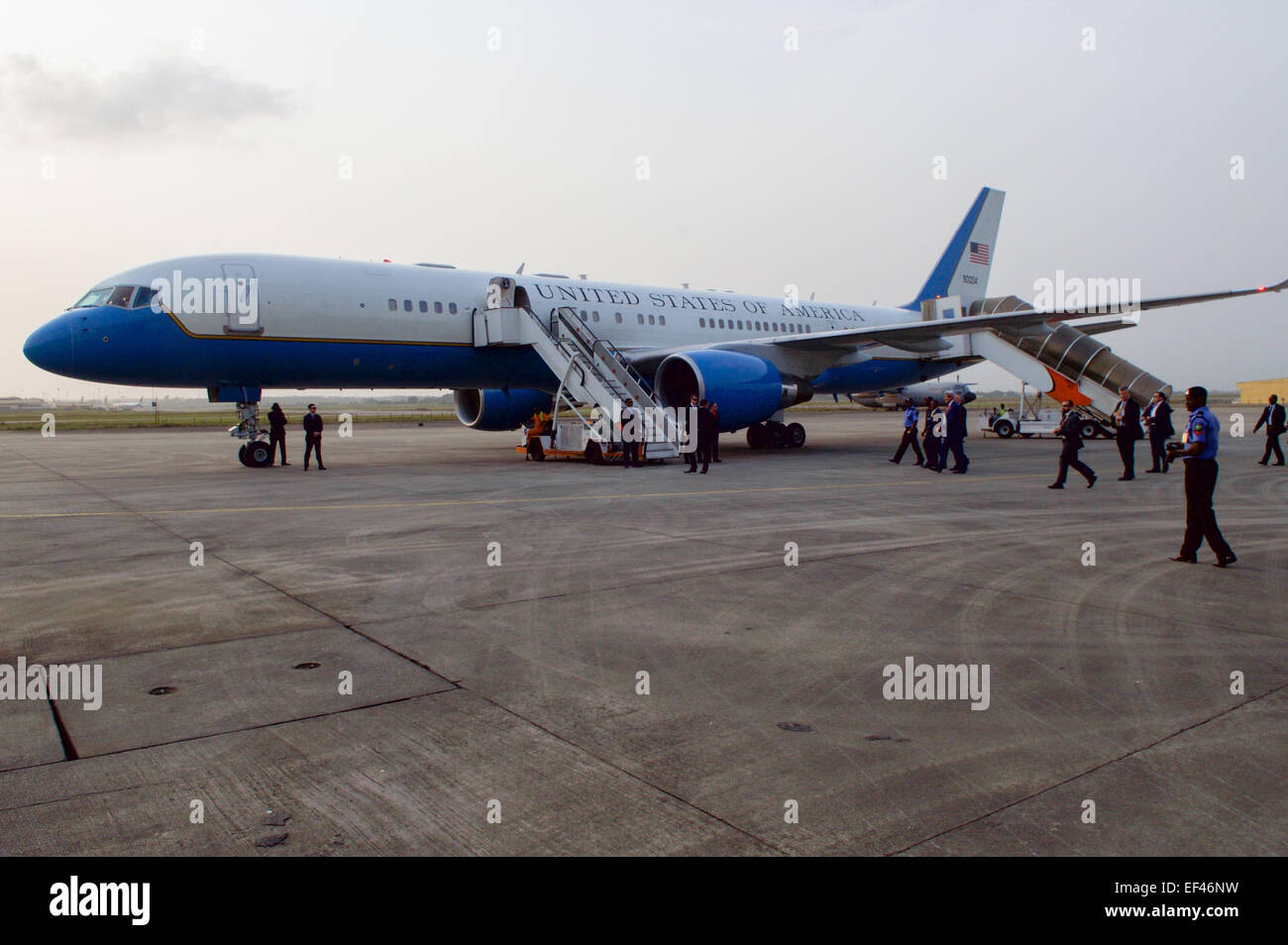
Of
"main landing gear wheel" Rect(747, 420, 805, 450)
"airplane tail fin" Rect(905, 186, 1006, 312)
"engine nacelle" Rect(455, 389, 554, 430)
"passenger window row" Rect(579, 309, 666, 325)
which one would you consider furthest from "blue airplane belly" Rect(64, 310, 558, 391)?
"airplane tail fin" Rect(905, 186, 1006, 312)

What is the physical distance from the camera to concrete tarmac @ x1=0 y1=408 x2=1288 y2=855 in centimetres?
300

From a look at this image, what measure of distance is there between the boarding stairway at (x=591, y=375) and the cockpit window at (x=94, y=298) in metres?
6.65

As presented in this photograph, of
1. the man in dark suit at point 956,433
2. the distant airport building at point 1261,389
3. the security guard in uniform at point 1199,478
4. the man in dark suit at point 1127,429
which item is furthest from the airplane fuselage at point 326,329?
the distant airport building at point 1261,389

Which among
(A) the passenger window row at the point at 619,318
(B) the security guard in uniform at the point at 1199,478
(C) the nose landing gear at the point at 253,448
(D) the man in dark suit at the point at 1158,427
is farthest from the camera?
(A) the passenger window row at the point at 619,318

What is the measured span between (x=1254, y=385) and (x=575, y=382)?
318ft

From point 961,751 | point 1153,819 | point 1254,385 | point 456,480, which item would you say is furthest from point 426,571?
point 1254,385

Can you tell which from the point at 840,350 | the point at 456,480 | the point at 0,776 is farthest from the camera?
the point at 840,350

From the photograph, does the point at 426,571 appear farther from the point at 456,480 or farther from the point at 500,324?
the point at 500,324

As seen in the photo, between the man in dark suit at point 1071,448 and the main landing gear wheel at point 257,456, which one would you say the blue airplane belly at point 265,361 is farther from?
the man in dark suit at point 1071,448

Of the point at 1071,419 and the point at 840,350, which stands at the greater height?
the point at 840,350

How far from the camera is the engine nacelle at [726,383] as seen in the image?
60.8ft

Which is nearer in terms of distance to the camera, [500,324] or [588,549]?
[588,549]

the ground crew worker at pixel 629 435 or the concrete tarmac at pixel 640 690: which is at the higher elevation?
the ground crew worker at pixel 629 435

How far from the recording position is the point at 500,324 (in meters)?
18.3
